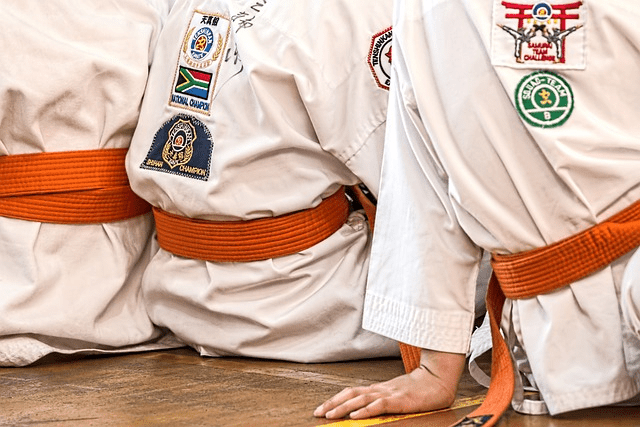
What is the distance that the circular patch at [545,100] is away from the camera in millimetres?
1701

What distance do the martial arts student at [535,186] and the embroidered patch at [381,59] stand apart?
10.2 inches

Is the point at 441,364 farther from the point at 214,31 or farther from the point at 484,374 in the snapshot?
the point at 214,31

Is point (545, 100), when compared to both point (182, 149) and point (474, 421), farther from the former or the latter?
point (182, 149)

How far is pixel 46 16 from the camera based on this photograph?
2270 mm

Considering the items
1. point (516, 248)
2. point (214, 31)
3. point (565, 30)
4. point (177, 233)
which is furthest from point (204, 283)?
point (565, 30)

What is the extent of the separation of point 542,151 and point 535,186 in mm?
62

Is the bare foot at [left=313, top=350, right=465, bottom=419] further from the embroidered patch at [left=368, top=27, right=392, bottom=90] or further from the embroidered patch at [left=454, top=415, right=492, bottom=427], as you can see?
the embroidered patch at [left=368, top=27, right=392, bottom=90]

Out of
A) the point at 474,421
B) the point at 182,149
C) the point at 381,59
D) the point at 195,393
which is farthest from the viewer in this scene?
the point at 182,149

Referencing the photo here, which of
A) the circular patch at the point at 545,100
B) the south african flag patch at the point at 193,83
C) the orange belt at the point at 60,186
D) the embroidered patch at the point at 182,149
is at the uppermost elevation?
the circular patch at the point at 545,100

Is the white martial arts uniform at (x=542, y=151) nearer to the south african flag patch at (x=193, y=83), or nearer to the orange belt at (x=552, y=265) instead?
the orange belt at (x=552, y=265)

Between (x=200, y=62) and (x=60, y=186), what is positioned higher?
(x=200, y=62)

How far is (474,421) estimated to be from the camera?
5.41 ft

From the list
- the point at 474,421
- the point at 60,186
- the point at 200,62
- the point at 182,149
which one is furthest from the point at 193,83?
the point at 474,421

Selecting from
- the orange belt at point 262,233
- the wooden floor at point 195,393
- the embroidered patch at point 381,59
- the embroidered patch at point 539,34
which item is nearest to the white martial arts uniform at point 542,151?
the embroidered patch at point 539,34
